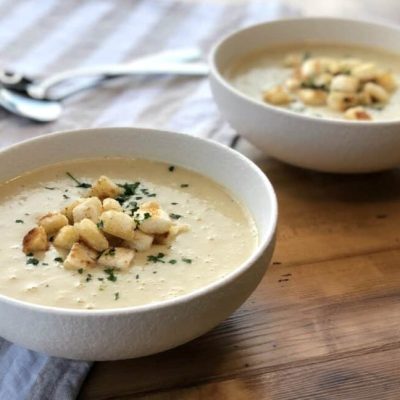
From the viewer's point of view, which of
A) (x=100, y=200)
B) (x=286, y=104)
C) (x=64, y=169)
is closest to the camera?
(x=100, y=200)

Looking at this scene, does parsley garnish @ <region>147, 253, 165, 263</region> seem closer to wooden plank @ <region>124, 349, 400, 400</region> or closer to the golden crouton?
wooden plank @ <region>124, 349, 400, 400</region>

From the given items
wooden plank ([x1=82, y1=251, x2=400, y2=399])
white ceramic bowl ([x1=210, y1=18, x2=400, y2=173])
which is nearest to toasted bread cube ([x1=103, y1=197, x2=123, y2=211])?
wooden plank ([x1=82, y1=251, x2=400, y2=399])

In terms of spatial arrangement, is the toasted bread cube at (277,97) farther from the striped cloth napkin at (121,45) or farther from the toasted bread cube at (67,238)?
the toasted bread cube at (67,238)

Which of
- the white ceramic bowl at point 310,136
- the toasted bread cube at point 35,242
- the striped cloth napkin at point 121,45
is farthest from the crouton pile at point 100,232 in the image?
the striped cloth napkin at point 121,45

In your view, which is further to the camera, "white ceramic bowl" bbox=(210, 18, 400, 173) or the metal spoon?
the metal spoon

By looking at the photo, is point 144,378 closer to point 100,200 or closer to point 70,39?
point 100,200

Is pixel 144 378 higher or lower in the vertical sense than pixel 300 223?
higher

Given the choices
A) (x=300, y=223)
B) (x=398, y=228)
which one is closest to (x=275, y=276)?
(x=300, y=223)
